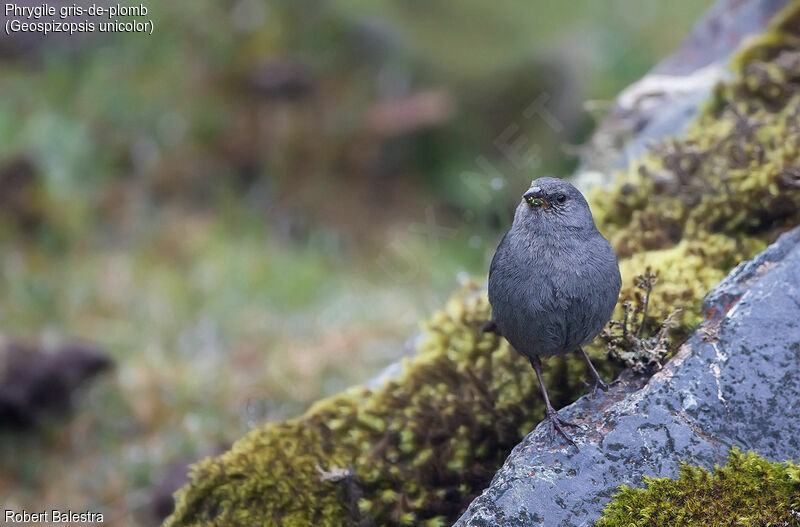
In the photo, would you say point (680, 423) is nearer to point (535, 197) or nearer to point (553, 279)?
point (553, 279)

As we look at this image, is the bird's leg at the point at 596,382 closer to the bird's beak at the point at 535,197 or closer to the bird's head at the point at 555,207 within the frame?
the bird's head at the point at 555,207

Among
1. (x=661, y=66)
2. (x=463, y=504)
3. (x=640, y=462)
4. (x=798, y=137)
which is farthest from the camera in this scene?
(x=661, y=66)

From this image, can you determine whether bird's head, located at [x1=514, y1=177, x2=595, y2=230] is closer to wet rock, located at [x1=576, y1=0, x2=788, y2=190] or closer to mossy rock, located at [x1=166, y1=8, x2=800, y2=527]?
mossy rock, located at [x1=166, y1=8, x2=800, y2=527]

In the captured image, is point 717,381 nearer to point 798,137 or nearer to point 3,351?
point 798,137

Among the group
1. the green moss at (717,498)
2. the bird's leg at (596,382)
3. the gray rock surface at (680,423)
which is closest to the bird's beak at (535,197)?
the bird's leg at (596,382)

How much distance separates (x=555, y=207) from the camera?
3.25m

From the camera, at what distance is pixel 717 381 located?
291cm

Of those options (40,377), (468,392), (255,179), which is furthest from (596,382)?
(255,179)

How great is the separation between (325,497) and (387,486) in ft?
0.85

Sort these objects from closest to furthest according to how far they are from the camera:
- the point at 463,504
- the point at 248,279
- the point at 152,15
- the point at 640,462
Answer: the point at 640,462 → the point at 463,504 → the point at 248,279 → the point at 152,15

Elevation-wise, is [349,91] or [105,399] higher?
[349,91]

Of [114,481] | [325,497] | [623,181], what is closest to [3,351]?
[114,481]

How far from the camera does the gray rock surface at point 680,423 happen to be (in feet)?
9.06

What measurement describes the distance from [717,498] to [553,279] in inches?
37.2
